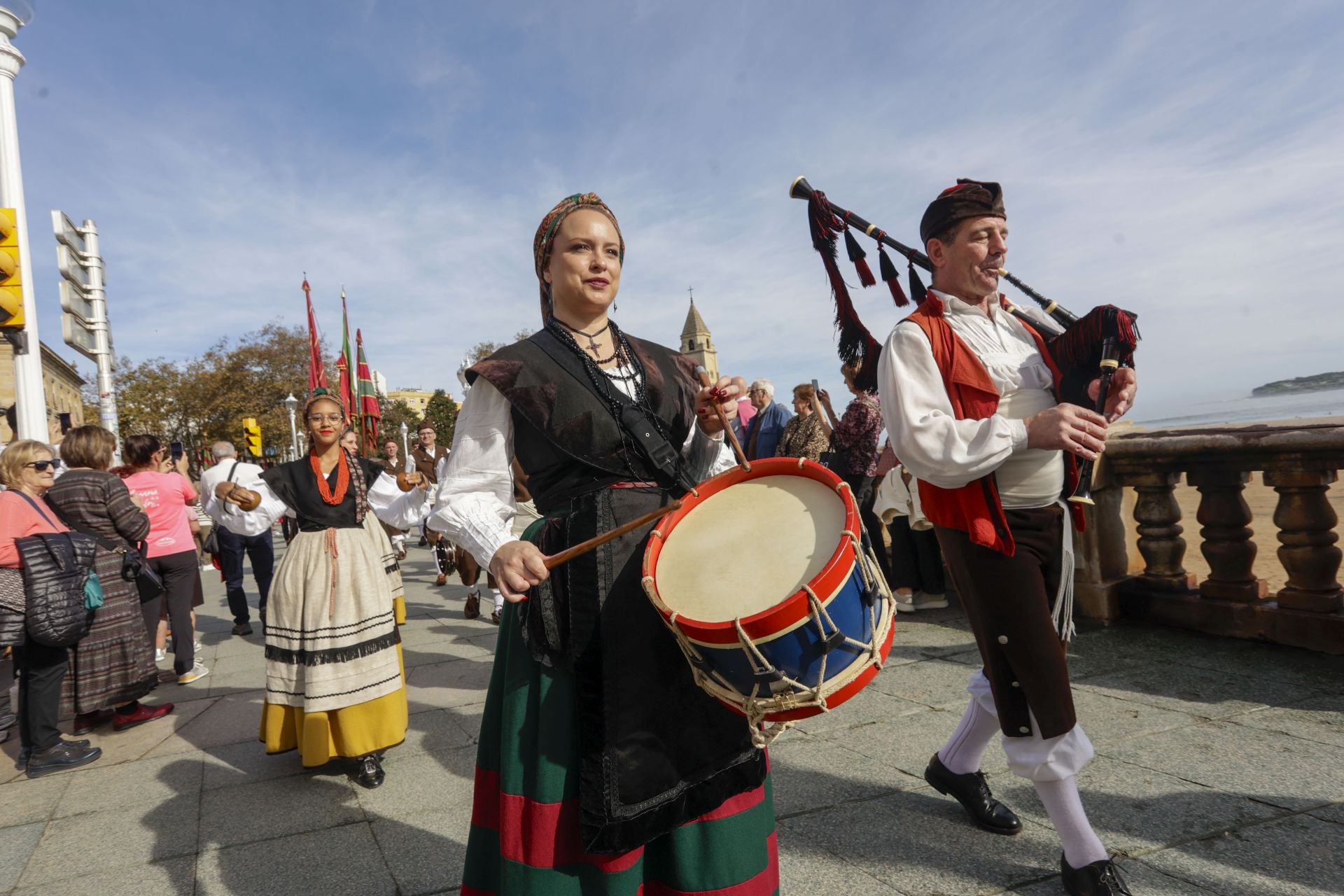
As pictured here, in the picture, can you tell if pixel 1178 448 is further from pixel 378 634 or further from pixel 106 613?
pixel 106 613

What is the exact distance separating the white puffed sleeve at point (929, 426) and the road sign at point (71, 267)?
30.8 ft

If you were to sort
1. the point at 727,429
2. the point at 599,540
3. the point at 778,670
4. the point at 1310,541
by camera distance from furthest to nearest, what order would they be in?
1. the point at 1310,541
2. the point at 727,429
3. the point at 599,540
4. the point at 778,670

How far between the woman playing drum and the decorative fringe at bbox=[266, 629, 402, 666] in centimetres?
211

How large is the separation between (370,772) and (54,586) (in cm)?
217

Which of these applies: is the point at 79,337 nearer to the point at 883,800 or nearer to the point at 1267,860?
the point at 883,800

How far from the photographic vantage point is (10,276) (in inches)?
261

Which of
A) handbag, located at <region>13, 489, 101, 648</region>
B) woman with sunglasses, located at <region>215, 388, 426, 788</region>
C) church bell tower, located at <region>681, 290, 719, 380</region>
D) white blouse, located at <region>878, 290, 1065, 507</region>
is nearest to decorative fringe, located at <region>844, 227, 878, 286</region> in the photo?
white blouse, located at <region>878, 290, 1065, 507</region>

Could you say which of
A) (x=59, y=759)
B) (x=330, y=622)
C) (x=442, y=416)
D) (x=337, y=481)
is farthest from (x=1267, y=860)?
(x=442, y=416)

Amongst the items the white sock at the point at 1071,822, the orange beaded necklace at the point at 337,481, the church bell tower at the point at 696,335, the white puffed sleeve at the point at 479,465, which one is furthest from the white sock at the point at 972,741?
the church bell tower at the point at 696,335

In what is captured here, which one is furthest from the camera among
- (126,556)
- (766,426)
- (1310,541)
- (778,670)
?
(766,426)

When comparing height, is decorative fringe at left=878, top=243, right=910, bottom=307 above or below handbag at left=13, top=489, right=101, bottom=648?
above

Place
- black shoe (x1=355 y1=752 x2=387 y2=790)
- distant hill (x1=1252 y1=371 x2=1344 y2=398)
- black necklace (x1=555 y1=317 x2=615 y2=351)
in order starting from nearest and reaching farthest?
black necklace (x1=555 y1=317 x2=615 y2=351) < black shoe (x1=355 y1=752 x2=387 y2=790) < distant hill (x1=1252 y1=371 x2=1344 y2=398)

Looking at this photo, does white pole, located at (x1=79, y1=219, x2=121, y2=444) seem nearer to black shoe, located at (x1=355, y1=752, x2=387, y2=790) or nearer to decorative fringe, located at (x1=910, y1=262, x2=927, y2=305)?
black shoe, located at (x1=355, y1=752, x2=387, y2=790)

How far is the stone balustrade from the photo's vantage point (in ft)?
13.0
